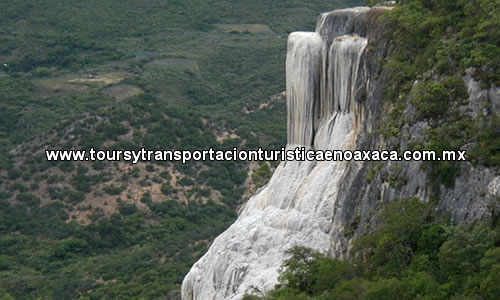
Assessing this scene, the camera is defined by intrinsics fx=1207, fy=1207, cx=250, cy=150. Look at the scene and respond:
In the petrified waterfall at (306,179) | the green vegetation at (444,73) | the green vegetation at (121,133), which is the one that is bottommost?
the green vegetation at (121,133)

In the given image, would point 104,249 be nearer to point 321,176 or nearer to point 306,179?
point 306,179

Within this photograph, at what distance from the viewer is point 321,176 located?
29.9 metres

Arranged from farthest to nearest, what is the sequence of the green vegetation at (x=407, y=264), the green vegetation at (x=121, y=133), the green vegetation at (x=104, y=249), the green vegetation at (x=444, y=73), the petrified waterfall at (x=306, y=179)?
the green vegetation at (x=121, y=133) → the green vegetation at (x=104, y=249) → the petrified waterfall at (x=306, y=179) → the green vegetation at (x=444, y=73) → the green vegetation at (x=407, y=264)

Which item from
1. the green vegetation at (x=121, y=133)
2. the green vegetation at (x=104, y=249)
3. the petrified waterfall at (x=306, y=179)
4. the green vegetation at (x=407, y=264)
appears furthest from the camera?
the green vegetation at (x=121, y=133)

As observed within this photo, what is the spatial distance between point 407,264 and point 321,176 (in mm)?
5083

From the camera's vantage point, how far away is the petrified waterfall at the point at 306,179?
29359mm

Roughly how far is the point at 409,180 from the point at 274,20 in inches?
4254

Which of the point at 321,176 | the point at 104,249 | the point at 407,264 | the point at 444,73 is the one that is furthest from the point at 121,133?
the point at 407,264

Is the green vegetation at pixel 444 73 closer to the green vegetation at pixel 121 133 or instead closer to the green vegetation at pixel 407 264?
the green vegetation at pixel 407 264

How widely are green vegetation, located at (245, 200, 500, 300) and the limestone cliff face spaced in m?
0.81

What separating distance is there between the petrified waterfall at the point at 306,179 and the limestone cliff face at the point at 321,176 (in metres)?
0.03

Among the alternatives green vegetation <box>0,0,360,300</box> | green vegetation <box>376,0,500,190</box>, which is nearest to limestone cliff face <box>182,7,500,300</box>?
green vegetation <box>376,0,500,190</box>

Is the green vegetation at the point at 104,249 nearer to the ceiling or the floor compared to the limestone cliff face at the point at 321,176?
nearer to the floor

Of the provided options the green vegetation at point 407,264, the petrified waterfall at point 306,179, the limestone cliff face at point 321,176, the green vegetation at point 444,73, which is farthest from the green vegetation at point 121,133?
the green vegetation at point 444,73
